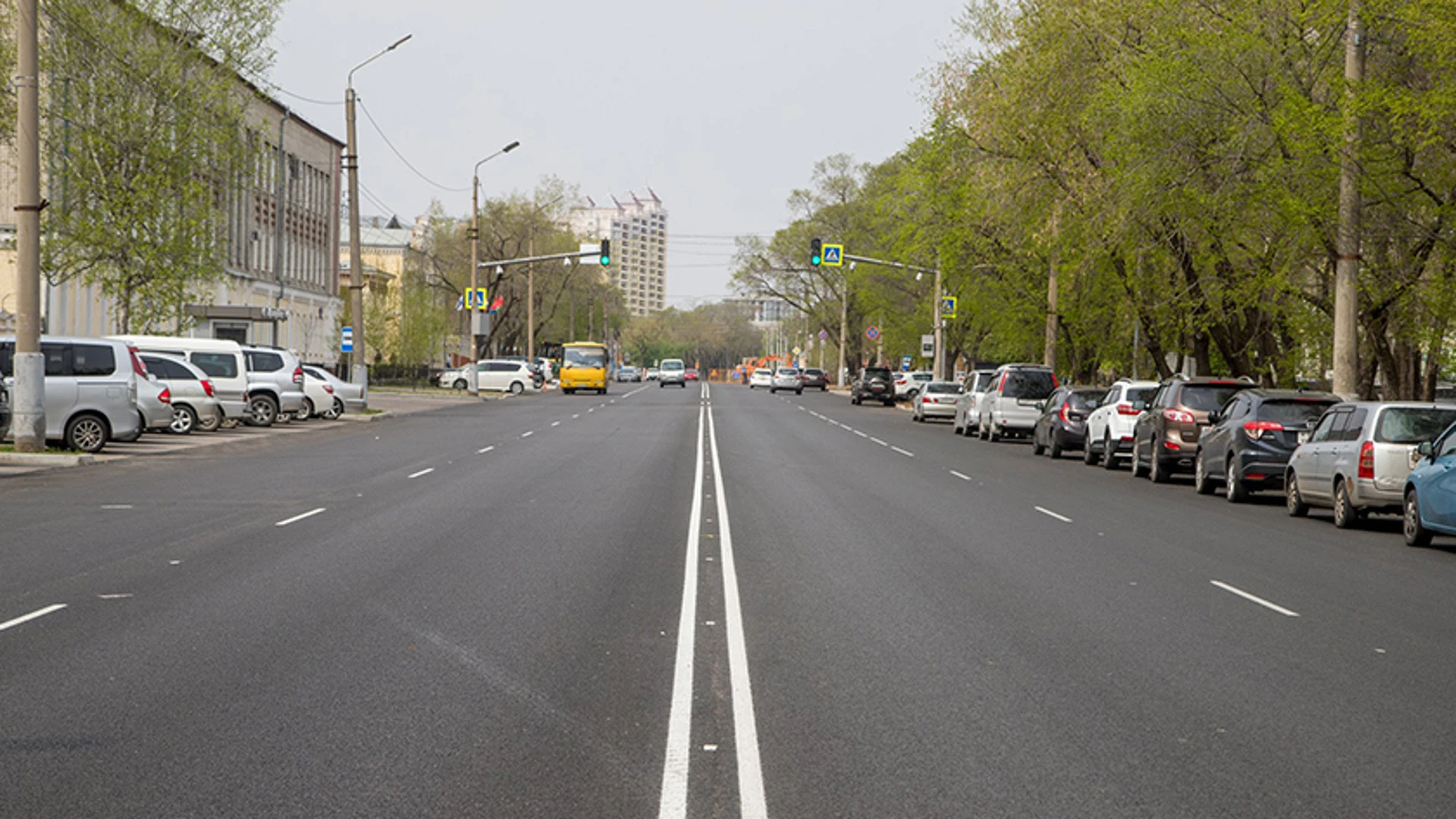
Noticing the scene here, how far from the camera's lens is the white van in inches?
1339

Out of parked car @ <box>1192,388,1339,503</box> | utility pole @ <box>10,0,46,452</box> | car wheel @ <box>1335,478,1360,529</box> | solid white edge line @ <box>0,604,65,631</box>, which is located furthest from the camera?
utility pole @ <box>10,0,46,452</box>

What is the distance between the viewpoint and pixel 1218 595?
11.8 m

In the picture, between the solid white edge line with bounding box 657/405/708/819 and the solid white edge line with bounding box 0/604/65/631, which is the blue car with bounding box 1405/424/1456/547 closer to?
the solid white edge line with bounding box 657/405/708/819

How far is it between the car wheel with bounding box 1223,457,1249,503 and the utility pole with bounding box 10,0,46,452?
57.5 feet

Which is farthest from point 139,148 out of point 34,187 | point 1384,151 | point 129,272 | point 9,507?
point 1384,151

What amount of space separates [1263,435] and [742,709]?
16.1 meters

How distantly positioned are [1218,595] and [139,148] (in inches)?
1307

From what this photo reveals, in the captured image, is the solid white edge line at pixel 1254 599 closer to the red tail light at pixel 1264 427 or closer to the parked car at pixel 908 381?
the red tail light at pixel 1264 427

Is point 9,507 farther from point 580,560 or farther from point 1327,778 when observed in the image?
point 1327,778

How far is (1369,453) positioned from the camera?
17.8 meters

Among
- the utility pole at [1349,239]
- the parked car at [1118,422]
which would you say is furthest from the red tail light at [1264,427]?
the parked car at [1118,422]

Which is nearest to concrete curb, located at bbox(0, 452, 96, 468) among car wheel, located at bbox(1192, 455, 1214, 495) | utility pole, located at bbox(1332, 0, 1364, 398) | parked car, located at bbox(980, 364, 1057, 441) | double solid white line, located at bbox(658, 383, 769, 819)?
double solid white line, located at bbox(658, 383, 769, 819)

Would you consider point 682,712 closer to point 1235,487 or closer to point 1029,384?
point 1235,487

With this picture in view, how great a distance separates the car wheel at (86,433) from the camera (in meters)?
25.4
